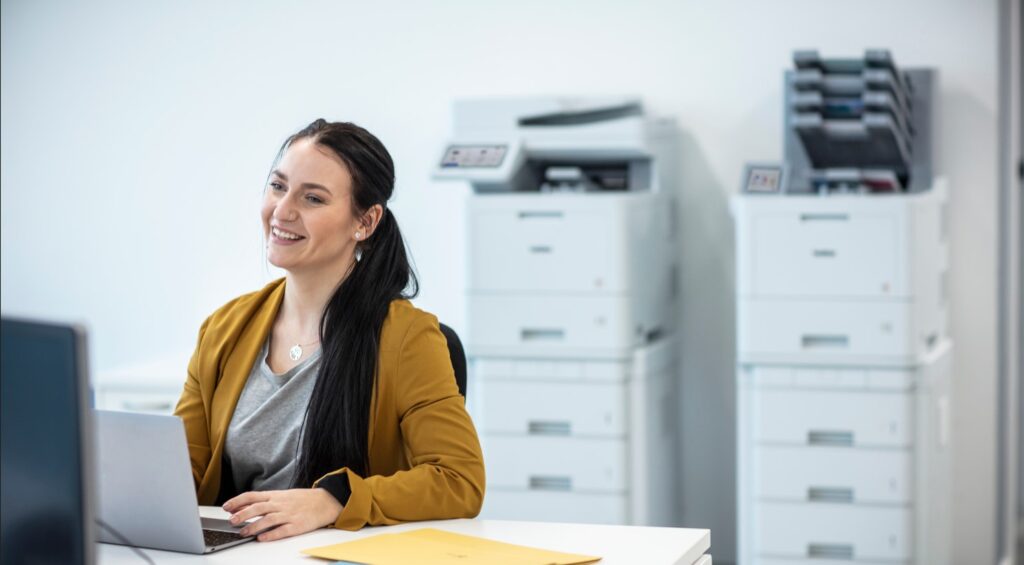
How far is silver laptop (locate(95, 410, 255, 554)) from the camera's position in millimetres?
1575

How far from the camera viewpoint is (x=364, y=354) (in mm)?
1934

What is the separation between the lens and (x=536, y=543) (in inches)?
67.0

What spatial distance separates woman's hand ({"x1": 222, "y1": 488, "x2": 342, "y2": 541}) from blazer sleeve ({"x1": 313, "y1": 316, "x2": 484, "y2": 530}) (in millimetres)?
27

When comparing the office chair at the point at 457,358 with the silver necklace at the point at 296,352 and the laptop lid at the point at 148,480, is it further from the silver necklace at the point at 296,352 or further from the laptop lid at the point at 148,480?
the laptop lid at the point at 148,480

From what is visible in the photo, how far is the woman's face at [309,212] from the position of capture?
6.51 feet

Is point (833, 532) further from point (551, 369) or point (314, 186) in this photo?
point (314, 186)

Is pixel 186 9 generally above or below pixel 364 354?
above

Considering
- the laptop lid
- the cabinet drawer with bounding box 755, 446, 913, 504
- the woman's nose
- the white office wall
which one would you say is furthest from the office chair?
the white office wall

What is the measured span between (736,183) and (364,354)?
2.27 meters

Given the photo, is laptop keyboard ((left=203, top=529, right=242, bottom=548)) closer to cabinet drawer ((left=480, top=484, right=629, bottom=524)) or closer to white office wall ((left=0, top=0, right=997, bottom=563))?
cabinet drawer ((left=480, top=484, right=629, bottom=524))

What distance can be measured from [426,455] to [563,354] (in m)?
1.65

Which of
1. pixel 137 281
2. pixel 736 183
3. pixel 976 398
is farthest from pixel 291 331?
pixel 137 281

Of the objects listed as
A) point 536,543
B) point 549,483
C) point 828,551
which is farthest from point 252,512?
point 828,551

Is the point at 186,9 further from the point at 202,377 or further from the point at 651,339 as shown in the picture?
the point at 202,377
